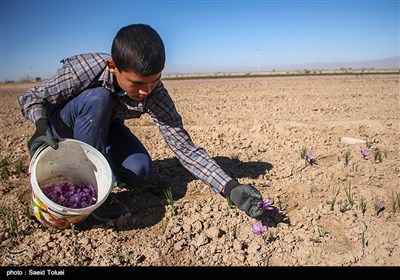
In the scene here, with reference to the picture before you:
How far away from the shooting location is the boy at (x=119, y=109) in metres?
2.16

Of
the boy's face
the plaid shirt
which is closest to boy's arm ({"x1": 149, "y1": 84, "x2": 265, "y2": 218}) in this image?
the plaid shirt

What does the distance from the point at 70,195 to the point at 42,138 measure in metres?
0.49

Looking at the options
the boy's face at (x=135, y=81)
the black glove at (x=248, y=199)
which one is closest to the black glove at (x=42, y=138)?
the boy's face at (x=135, y=81)

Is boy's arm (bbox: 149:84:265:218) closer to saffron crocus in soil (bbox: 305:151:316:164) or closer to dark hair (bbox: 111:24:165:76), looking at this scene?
dark hair (bbox: 111:24:165:76)

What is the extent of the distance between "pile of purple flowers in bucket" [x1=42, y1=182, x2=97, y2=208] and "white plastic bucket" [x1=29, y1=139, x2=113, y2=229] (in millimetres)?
65

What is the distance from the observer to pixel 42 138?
7.13 ft

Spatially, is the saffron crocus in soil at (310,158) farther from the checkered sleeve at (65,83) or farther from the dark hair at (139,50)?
the checkered sleeve at (65,83)

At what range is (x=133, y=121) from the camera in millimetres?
5898

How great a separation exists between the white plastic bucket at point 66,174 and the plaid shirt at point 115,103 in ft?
0.94

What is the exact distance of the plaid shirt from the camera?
8.10 ft

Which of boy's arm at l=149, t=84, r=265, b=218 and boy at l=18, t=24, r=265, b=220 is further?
boy's arm at l=149, t=84, r=265, b=218
